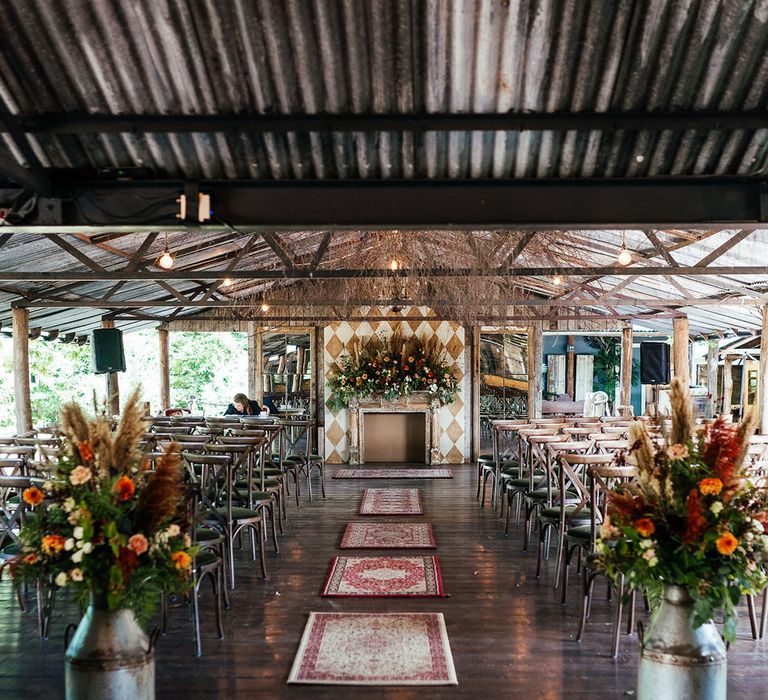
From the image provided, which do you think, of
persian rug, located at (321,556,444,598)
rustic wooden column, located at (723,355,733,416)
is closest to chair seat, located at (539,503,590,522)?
persian rug, located at (321,556,444,598)

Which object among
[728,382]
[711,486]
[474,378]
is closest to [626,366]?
[728,382]

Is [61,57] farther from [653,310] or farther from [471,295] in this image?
[653,310]

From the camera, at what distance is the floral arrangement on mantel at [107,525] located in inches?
115

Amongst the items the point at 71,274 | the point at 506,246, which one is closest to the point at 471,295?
the point at 506,246

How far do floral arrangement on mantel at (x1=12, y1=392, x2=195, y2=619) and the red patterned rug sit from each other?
1354 millimetres

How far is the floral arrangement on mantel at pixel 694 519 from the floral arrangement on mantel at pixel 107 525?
1.96m

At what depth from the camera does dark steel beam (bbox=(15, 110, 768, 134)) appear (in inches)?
149

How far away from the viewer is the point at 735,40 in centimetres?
346

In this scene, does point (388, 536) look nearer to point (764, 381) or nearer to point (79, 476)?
point (79, 476)

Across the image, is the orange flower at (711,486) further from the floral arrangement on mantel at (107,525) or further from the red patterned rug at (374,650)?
the floral arrangement on mantel at (107,525)

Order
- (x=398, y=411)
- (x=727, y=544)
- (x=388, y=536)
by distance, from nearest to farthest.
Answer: (x=727, y=544)
(x=388, y=536)
(x=398, y=411)

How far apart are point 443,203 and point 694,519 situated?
2.23 meters

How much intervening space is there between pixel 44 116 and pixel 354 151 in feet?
5.62

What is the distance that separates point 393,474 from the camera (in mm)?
11289
